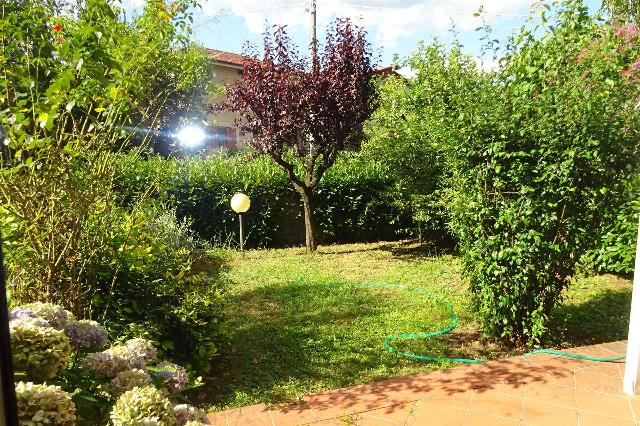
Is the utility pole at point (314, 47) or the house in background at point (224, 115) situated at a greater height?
the house in background at point (224, 115)

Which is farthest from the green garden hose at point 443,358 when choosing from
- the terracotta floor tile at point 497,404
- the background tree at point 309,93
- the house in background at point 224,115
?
the house in background at point 224,115

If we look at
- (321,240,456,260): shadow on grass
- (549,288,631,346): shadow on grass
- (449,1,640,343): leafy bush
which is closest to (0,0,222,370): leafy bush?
(449,1,640,343): leafy bush

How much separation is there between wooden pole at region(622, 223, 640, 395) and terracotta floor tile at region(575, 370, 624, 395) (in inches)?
2.3

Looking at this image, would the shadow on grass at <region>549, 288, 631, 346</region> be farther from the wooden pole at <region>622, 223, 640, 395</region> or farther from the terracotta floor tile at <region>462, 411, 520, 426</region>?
the terracotta floor tile at <region>462, 411, 520, 426</region>

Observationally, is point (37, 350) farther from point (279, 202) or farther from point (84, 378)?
point (279, 202)

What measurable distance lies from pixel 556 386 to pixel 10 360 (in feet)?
11.0

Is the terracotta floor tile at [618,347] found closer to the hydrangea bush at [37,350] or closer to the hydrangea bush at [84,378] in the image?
the hydrangea bush at [84,378]

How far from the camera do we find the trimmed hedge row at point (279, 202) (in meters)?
9.34

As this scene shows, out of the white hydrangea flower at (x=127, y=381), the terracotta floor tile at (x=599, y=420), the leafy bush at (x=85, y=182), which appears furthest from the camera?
the terracotta floor tile at (x=599, y=420)

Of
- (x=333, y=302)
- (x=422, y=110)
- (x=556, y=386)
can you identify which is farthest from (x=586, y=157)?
(x=422, y=110)

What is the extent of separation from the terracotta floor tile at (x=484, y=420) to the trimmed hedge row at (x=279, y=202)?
6.18 meters

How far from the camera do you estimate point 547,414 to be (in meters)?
2.91

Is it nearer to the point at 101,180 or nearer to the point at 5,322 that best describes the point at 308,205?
the point at 101,180

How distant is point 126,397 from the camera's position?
1488 millimetres
